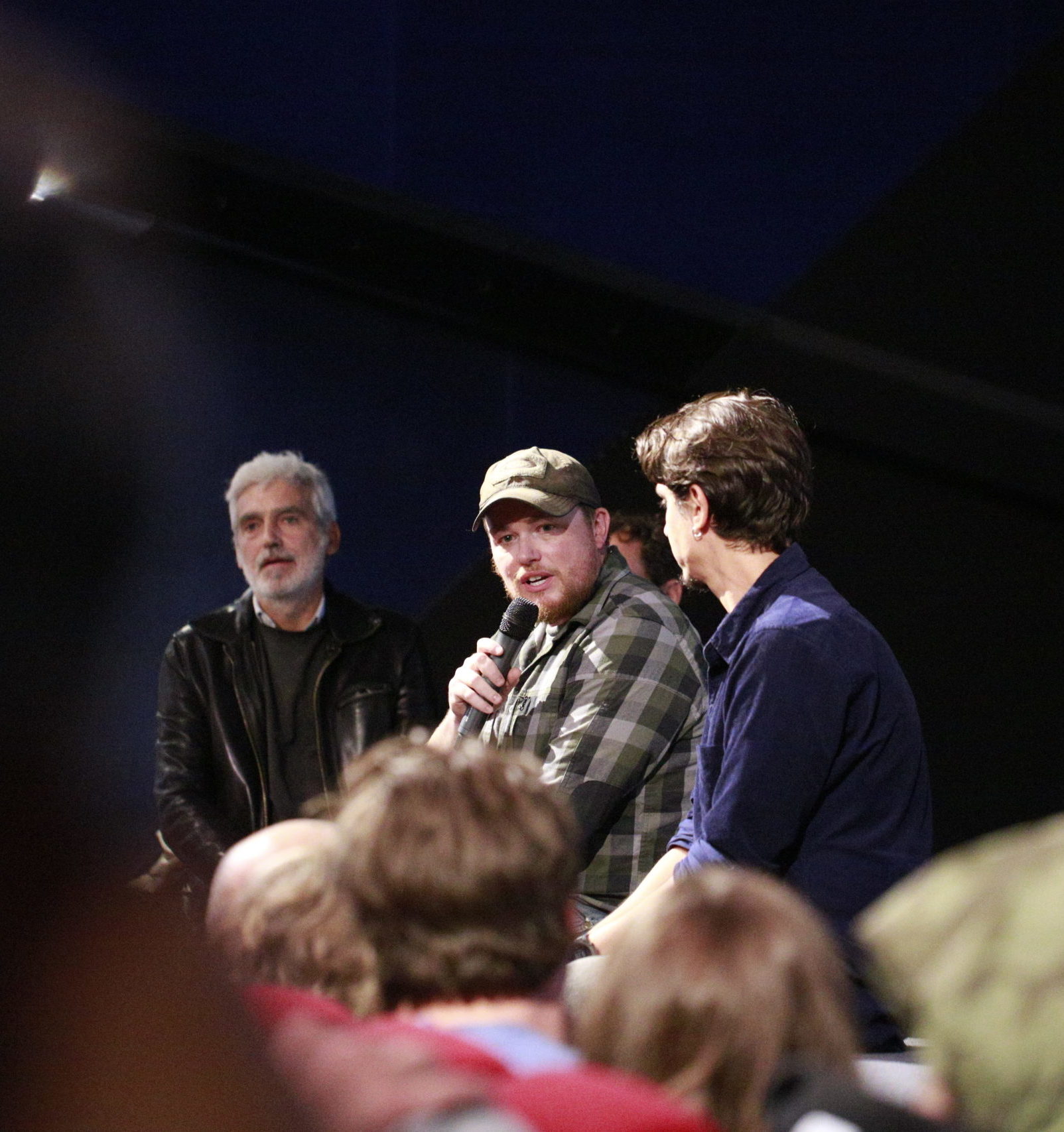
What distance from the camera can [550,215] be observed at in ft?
11.8

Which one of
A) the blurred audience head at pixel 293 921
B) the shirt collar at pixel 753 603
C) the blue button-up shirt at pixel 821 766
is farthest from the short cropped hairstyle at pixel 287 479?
the blurred audience head at pixel 293 921

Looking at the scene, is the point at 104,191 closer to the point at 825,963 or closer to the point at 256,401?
the point at 256,401

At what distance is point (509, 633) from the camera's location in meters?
2.33

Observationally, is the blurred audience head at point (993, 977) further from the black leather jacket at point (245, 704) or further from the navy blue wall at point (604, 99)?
the navy blue wall at point (604, 99)

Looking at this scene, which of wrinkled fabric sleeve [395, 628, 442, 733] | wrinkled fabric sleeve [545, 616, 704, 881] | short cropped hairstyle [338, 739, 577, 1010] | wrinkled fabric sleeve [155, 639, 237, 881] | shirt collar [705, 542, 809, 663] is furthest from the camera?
wrinkled fabric sleeve [395, 628, 442, 733]

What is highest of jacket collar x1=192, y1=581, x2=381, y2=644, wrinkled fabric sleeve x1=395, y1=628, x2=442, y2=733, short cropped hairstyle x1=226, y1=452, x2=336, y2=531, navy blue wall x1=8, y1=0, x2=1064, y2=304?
navy blue wall x1=8, y1=0, x2=1064, y2=304

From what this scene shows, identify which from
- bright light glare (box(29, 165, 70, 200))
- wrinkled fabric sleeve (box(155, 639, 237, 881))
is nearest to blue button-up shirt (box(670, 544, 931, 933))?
wrinkled fabric sleeve (box(155, 639, 237, 881))

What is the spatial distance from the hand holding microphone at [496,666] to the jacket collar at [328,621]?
3.46 ft

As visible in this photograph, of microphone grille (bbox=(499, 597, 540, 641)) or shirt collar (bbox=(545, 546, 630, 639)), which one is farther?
shirt collar (bbox=(545, 546, 630, 639))

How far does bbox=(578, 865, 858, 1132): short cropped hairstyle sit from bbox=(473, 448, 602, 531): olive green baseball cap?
5.32 feet

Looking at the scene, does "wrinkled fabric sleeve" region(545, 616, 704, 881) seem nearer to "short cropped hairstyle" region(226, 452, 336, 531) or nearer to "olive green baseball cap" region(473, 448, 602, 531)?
"olive green baseball cap" region(473, 448, 602, 531)

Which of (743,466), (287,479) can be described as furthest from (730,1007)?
(287,479)

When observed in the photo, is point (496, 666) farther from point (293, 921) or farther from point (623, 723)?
point (293, 921)

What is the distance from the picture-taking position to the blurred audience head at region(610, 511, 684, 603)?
135 inches
